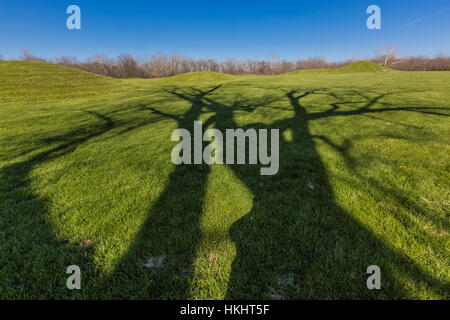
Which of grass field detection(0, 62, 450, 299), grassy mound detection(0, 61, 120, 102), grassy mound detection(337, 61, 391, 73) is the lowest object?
grass field detection(0, 62, 450, 299)

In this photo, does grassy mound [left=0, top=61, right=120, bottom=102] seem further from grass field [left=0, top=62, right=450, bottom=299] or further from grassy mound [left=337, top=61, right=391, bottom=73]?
grassy mound [left=337, top=61, right=391, bottom=73]

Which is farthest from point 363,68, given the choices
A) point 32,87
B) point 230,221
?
point 32,87

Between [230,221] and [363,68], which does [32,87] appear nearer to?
[230,221]

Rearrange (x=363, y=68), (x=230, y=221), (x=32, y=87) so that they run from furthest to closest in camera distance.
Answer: (x=363, y=68), (x=32, y=87), (x=230, y=221)

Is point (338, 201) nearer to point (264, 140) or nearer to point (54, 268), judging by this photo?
point (264, 140)

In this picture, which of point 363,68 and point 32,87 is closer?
point 32,87

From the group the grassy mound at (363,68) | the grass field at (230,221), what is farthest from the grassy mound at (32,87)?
the grassy mound at (363,68)

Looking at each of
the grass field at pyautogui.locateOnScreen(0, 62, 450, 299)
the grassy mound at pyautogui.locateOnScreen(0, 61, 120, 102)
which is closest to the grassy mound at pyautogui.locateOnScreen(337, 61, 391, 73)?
the grass field at pyautogui.locateOnScreen(0, 62, 450, 299)

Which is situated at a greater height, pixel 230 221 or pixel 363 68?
pixel 363 68

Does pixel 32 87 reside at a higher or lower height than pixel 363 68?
lower

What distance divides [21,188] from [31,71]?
31252 mm

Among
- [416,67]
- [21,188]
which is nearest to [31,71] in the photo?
[21,188]

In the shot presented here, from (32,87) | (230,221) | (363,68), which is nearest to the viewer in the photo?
(230,221)

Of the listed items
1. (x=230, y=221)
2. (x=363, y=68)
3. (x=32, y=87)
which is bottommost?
(x=230, y=221)
